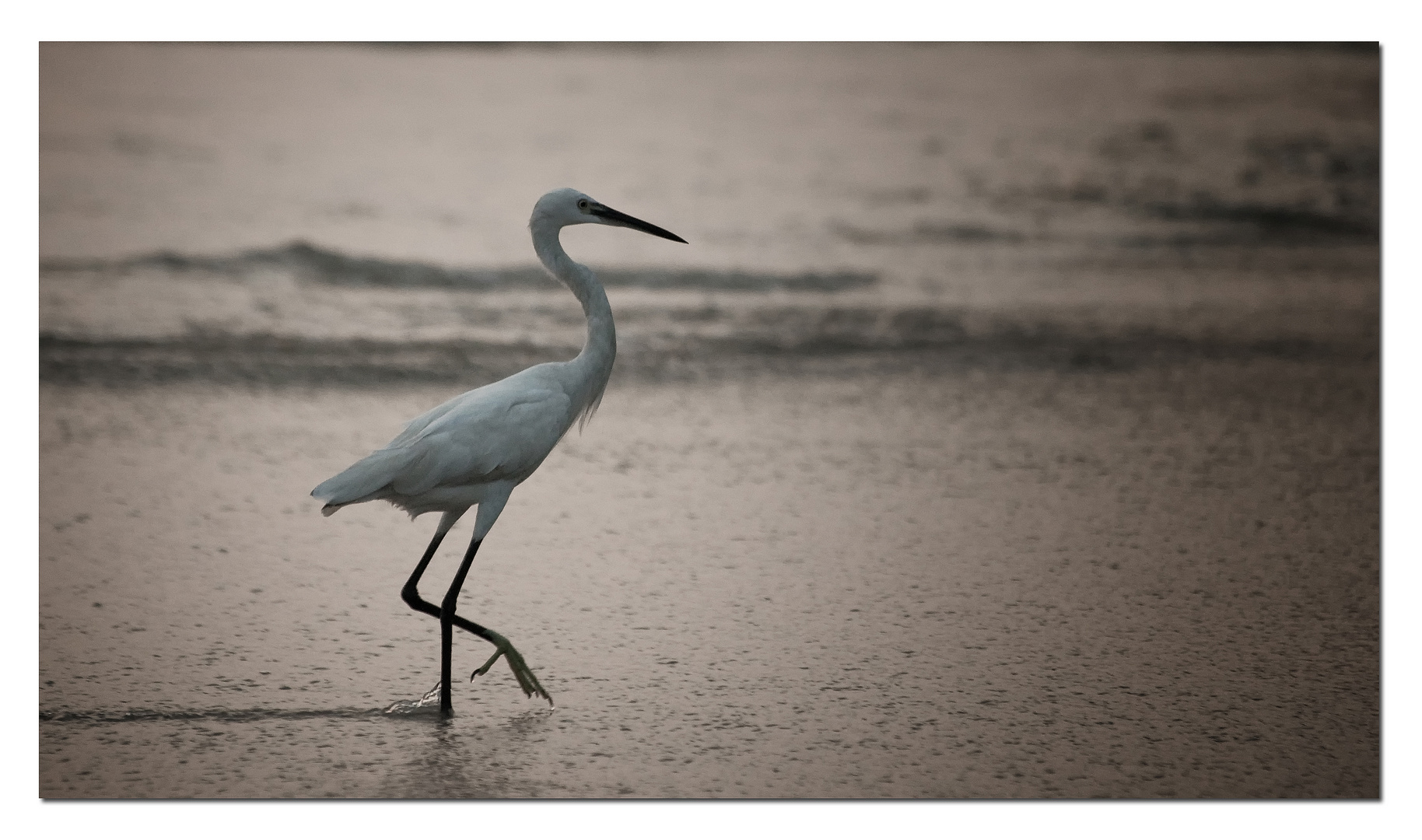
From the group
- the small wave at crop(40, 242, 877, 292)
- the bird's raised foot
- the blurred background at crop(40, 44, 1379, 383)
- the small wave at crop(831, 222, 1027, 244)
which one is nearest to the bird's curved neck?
the bird's raised foot

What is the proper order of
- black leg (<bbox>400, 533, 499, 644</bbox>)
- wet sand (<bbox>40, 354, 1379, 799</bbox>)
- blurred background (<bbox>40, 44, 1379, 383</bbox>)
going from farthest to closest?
blurred background (<bbox>40, 44, 1379, 383</bbox>), black leg (<bbox>400, 533, 499, 644</bbox>), wet sand (<bbox>40, 354, 1379, 799</bbox>)

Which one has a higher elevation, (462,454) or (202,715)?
(462,454)

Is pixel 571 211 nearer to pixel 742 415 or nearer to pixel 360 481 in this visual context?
pixel 360 481

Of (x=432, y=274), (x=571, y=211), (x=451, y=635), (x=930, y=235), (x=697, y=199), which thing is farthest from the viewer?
(x=697, y=199)

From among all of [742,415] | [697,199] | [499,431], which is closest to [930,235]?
[697,199]

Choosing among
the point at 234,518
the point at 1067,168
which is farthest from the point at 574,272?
the point at 1067,168

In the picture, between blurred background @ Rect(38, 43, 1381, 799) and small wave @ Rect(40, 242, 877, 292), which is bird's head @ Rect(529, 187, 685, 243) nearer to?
blurred background @ Rect(38, 43, 1381, 799)

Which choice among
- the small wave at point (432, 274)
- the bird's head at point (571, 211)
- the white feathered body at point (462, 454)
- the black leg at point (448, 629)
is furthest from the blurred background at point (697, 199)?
the black leg at point (448, 629)

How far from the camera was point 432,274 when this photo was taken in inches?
277

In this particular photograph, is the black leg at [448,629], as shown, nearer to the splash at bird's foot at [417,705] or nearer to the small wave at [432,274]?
the splash at bird's foot at [417,705]

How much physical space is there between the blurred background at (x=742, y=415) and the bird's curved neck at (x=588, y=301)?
0.56m

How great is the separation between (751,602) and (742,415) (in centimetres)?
162

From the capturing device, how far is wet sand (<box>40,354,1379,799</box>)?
250cm

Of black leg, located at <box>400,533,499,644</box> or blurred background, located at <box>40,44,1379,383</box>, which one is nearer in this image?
black leg, located at <box>400,533,499,644</box>
